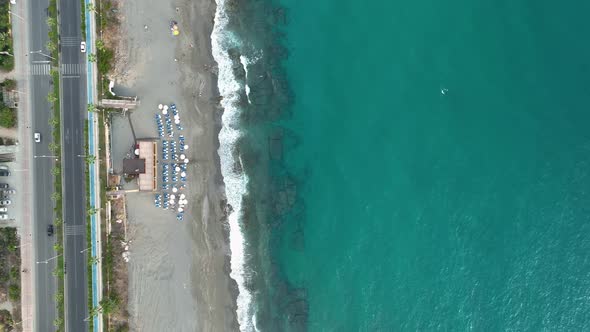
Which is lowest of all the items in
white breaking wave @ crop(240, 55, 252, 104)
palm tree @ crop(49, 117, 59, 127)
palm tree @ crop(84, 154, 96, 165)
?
→ palm tree @ crop(84, 154, 96, 165)

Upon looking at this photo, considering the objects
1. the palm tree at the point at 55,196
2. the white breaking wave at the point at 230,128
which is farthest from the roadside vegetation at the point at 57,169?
the white breaking wave at the point at 230,128

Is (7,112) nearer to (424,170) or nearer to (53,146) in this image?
(53,146)

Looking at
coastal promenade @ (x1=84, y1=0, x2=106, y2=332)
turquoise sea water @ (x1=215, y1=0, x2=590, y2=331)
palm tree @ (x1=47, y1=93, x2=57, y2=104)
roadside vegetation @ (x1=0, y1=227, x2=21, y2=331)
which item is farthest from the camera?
coastal promenade @ (x1=84, y1=0, x2=106, y2=332)

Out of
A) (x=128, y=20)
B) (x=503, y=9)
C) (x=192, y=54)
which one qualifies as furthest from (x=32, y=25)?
(x=503, y=9)

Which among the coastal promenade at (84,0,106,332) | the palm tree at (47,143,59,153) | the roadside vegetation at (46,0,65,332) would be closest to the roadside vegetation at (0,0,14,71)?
the roadside vegetation at (46,0,65,332)

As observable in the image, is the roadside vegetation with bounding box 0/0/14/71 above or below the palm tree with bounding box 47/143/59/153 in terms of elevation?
above

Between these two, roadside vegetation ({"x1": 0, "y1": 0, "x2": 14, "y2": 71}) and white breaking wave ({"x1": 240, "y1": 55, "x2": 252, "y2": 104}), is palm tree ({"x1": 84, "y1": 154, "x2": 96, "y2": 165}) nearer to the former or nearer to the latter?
roadside vegetation ({"x1": 0, "y1": 0, "x2": 14, "y2": 71})
